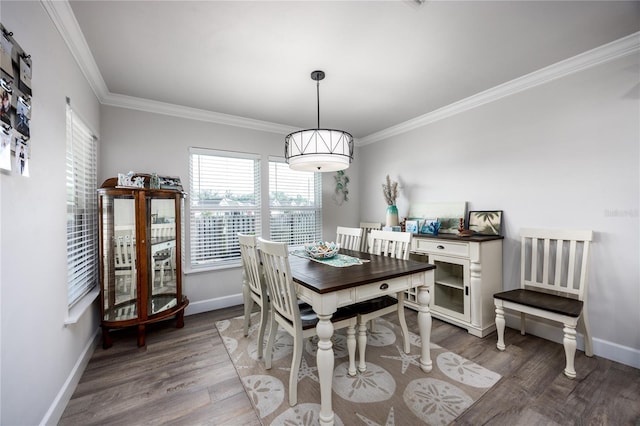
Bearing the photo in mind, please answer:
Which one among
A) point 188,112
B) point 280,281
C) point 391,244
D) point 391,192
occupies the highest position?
point 188,112

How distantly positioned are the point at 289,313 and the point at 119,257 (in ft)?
5.91

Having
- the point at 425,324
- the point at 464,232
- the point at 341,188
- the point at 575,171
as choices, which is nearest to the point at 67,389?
the point at 425,324

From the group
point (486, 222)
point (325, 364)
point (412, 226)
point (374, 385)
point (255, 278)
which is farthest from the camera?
point (412, 226)

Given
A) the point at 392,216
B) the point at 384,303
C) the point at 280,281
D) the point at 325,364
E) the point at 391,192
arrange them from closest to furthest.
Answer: the point at 325,364 → the point at 280,281 → the point at 384,303 → the point at 392,216 → the point at 391,192

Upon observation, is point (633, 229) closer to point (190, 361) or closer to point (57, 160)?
point (190, 361)

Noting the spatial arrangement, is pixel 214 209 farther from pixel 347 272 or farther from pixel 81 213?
pixel 347 272

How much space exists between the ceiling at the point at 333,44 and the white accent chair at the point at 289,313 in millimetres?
1476

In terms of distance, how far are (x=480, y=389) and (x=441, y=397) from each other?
0.30m

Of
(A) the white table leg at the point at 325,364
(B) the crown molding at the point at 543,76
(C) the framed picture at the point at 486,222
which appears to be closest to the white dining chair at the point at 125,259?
(A) the white table leg at the point at 325,364

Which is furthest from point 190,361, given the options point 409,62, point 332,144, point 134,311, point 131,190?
point 409,62

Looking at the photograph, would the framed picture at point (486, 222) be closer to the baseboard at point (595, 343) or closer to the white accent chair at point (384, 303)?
the baseboard at point (595, 343)

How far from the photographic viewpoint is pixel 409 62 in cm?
222

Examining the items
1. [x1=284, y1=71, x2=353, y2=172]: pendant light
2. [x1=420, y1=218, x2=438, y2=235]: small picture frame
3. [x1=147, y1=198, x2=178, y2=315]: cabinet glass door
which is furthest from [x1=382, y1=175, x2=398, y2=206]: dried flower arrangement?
[x1=147, y1=198, x2=178, y2=315]: cabinet glass door

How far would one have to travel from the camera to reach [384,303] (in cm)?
209
